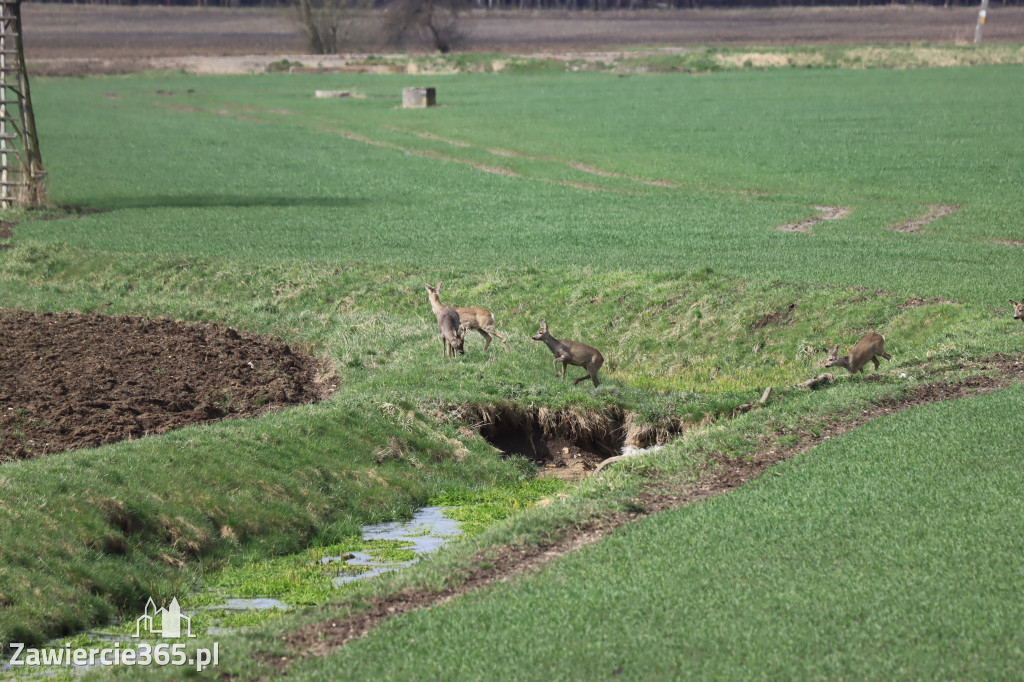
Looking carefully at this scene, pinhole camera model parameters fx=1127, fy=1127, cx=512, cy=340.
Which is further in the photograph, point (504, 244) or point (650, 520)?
point (504, 244)

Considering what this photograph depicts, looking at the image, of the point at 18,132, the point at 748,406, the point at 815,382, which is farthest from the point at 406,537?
the point at 18,132

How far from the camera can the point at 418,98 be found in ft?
242

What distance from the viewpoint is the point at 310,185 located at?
147 feet

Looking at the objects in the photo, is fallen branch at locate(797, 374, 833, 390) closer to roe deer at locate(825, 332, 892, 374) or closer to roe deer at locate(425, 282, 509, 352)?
Answer: roe deer at locate(825, 332, 892, 374)

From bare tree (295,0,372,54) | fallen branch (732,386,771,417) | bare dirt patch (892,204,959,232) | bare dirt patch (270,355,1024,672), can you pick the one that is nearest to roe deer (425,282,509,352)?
fallen branch (732,386,771,417)

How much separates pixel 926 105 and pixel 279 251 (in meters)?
45.2

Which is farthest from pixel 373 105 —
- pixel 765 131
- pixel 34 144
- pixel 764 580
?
pixel 764 580

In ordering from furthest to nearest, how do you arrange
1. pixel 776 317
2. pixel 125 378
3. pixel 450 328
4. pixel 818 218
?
pixel 818 218 < pixel 776 317 < pixel 450 328 < pixel 125 378

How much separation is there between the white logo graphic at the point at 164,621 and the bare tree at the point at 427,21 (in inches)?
5276

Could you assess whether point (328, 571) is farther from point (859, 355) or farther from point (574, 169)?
point (574, 169)

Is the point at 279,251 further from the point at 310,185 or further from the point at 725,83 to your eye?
the point at 725,83

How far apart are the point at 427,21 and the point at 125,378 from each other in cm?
12932

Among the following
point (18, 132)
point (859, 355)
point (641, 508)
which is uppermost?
point (18, 132)

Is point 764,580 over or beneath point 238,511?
over
